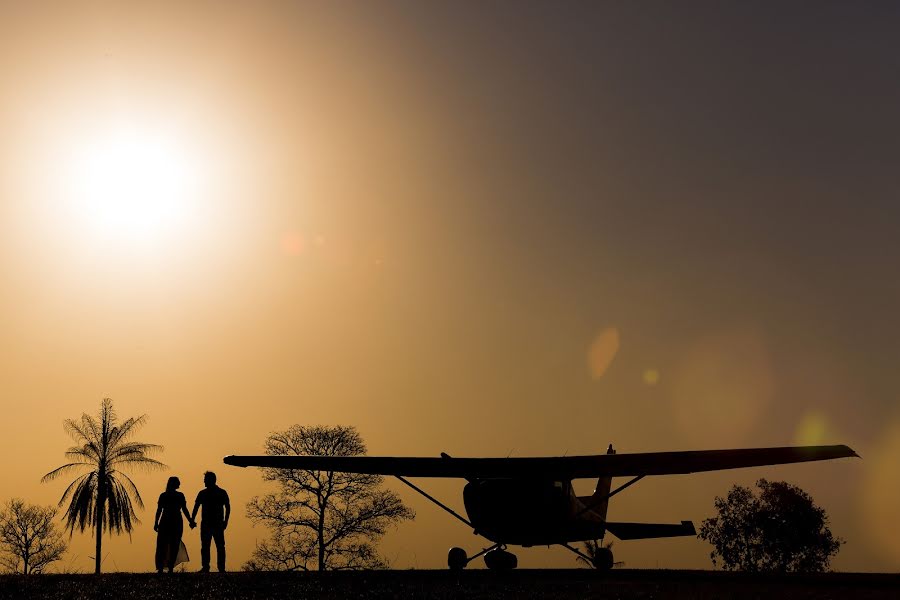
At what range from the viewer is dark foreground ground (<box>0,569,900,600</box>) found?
14977mm

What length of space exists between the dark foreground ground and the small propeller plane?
2724 mm

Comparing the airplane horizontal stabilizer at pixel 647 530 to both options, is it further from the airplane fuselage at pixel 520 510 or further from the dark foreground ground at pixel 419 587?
the dark foreground ground at pixel 419 587

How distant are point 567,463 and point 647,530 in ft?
19.4

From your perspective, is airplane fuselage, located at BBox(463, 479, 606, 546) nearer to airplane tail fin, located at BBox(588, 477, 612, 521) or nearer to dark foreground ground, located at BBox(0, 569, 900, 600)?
dark foreground ground, located at BBox(0, 569, 900, 600)

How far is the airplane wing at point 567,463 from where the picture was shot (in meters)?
22.8

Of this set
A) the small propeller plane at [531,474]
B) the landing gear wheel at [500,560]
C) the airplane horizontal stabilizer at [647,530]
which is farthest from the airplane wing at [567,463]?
the airplane horizontal stabilizer at [647,530]

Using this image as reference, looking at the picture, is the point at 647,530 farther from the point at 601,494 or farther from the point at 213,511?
the point at 213,511

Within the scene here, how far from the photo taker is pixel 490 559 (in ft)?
76.8

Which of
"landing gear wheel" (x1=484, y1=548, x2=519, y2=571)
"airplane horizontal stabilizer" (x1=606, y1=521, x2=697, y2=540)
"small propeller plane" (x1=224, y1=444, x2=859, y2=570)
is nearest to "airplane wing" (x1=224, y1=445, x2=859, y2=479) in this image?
"small propeller plane" (x1=224, y1=444, x2=859, y2=570)

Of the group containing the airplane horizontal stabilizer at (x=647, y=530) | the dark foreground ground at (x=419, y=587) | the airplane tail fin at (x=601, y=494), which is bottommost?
the dark foreground ground at (x=419, y=587)

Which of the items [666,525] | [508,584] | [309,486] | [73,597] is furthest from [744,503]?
[73,597]

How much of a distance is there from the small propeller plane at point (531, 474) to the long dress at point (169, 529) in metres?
4.58

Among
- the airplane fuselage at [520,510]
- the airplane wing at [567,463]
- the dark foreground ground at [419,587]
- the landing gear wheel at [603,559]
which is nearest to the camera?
the dark foreground ground at [419,587]

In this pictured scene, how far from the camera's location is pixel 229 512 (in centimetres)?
1978
